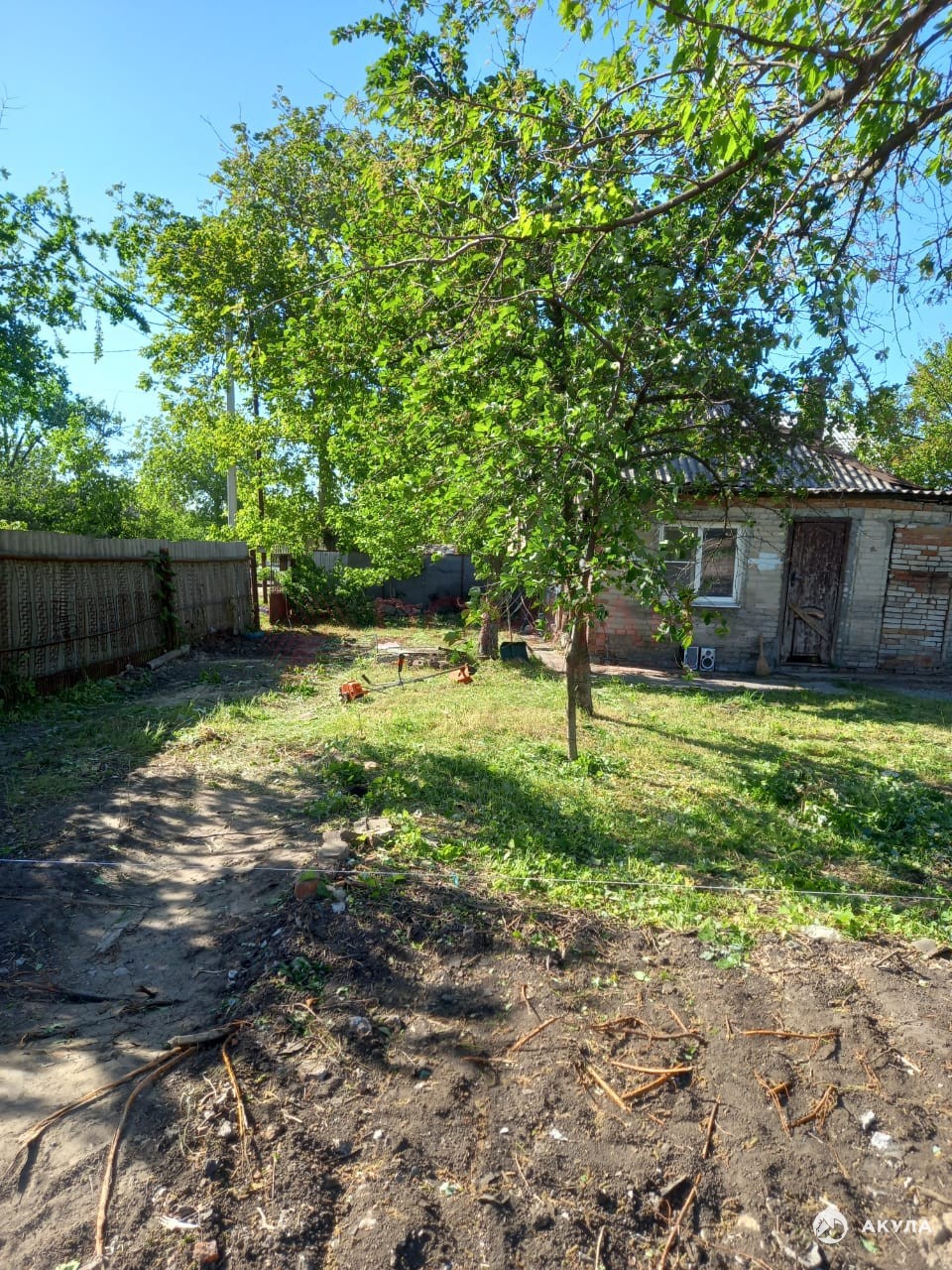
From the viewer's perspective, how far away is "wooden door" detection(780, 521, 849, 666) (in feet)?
37.1

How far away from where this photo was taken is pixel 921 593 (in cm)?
1131

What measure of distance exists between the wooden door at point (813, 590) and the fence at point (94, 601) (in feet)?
32.8

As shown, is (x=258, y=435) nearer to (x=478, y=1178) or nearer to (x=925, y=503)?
(x=925, y=503)

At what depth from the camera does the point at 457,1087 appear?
2.38 metres

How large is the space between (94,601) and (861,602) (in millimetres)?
11375

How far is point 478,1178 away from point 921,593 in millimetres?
11906

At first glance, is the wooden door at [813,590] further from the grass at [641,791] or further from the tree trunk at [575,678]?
the tree trunk at [575,678]

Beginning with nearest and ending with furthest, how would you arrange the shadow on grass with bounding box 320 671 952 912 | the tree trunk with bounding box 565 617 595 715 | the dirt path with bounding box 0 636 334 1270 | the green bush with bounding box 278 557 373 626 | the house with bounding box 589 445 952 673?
the dirt path with bounding box 0 636 334 1270, the shadow on grass with bounding box 320 671 952 912, the tree trunk with bounding box 565 617 595 715, the house with bounding box 589 445 952 673, the green bush with bounding box 278 557 373 626

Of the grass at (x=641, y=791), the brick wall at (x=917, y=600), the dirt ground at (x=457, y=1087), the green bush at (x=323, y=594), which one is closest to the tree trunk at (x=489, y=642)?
the grass at (x=641, y=791)

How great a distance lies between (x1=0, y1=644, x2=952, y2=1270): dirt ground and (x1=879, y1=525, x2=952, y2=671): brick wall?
9.46 m

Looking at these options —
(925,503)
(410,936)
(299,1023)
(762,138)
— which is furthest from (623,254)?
(925,503)

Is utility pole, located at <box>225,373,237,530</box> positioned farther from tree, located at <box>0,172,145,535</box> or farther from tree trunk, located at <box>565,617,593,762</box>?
tree trunk, located at <box>565,617,593,762</box>

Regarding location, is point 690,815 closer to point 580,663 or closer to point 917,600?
point 580,663

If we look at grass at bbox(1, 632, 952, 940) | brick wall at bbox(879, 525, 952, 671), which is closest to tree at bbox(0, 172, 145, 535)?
grass at bbox(1, 632, 952, 940)
